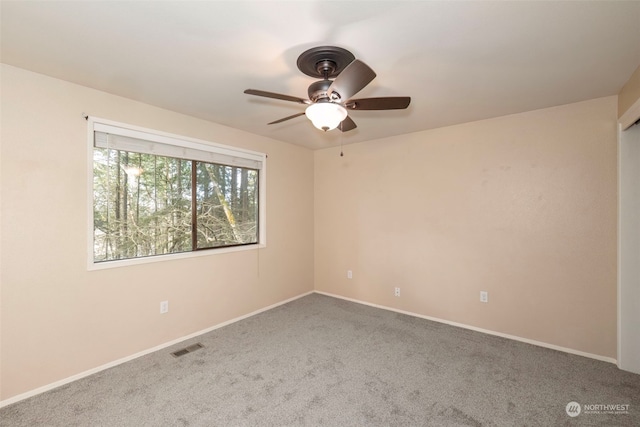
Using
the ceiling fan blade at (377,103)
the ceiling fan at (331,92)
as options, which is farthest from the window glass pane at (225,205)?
the ceiling fan blade at (377,103)

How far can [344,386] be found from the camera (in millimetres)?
2213

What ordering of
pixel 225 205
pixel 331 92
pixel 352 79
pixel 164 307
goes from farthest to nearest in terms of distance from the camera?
pixel 225 205
pixel 164 307
pixel 331 92
pixel 352 79

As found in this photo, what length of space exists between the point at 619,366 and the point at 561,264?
A: 36.3 inches

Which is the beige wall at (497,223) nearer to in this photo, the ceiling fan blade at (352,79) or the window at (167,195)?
the window at (167,195)

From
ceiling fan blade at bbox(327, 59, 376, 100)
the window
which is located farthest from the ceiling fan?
the window

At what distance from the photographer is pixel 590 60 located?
6.46 ft

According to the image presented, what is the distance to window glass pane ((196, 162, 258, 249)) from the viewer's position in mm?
3334

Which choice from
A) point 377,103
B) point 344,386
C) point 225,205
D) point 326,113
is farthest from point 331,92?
point 225,205

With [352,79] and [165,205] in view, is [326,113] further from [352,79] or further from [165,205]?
[165,205]

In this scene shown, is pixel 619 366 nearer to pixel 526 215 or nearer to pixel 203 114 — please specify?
pixel 526 215

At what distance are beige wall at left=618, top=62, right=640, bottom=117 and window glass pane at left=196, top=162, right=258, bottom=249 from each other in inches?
149

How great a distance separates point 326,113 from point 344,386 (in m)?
2.04

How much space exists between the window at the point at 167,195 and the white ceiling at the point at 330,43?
513 mm

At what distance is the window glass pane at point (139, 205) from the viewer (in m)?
2.57
